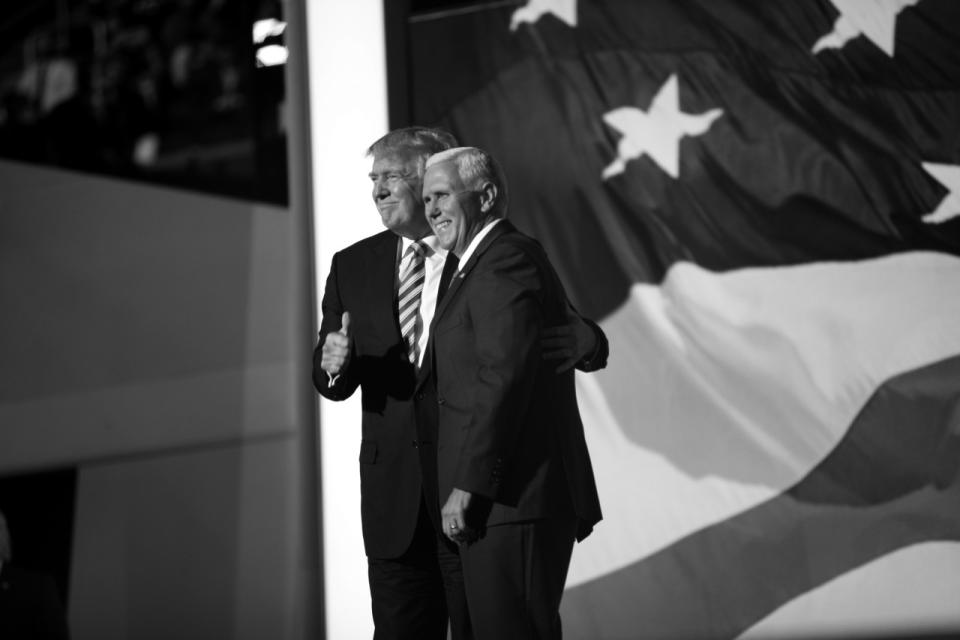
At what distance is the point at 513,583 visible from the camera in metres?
2.14

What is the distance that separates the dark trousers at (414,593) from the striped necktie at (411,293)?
0.35 metres

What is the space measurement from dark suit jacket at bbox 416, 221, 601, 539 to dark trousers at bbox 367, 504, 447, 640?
173mm

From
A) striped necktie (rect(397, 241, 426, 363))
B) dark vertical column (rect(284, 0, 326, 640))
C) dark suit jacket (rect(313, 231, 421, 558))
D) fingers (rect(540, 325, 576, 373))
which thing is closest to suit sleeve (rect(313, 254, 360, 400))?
dark suit jacket (rect(313, 231, 421, 558))

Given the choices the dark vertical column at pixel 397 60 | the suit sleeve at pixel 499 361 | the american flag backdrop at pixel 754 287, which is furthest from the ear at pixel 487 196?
the dark vertical column at pixel 397 60

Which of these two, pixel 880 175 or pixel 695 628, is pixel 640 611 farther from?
pixel 880 175

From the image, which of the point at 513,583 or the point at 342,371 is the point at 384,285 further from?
the point at 513,583

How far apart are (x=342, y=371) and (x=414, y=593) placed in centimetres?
47

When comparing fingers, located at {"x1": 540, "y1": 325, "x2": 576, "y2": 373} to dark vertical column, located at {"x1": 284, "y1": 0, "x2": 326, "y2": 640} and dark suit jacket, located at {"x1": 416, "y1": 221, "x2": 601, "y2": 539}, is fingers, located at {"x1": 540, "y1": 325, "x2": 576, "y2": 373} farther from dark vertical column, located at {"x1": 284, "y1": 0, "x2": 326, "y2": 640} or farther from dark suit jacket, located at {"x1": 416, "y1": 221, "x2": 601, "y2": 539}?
dark vertical column, located at {"x1": 284, "y1": 0, "x2": 326, "y2": 640}

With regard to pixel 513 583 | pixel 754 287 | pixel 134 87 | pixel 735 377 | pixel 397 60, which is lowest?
pixel 513 583

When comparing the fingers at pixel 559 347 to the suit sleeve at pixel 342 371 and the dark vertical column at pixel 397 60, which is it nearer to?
the suit sleeve at pixel 342 371

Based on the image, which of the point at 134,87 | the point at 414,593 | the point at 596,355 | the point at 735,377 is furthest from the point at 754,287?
the point at 134,87

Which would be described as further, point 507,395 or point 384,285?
point 384,285

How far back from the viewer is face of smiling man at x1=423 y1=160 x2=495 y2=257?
7.42 ft

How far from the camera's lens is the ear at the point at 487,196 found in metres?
2.28
